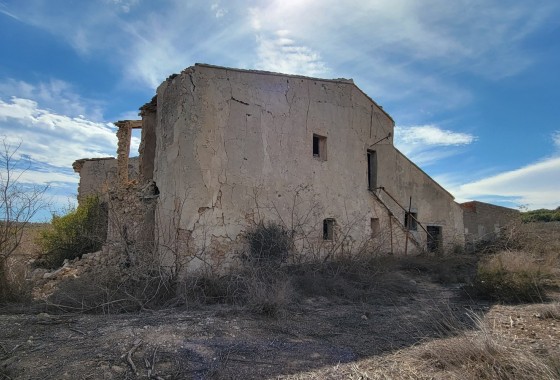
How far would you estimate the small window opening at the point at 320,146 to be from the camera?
475 inches

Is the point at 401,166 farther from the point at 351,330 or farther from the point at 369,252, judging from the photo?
the point at 351,330

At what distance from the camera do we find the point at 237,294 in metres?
7.78

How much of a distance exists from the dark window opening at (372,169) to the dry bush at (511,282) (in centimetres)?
519

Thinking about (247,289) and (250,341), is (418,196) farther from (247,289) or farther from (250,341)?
(250,341)

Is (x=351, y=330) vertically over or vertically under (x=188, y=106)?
under

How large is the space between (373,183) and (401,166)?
1868mm

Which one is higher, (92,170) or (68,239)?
(92,170)

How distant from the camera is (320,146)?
1216 centimetres

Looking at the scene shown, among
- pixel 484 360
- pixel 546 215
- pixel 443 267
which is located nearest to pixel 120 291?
pixel 484 360

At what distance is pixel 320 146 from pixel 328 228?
8.37 ft

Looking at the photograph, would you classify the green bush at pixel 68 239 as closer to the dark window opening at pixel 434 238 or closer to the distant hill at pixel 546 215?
the dark window opening at pixel 434 238

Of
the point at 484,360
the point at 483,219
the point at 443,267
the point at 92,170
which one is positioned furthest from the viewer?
the point at 92,170

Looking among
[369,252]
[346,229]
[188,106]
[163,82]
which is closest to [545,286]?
[369,252]

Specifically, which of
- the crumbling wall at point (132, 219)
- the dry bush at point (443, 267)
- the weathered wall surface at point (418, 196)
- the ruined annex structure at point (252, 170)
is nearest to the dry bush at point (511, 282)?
the dry bush at point (443, 267)
